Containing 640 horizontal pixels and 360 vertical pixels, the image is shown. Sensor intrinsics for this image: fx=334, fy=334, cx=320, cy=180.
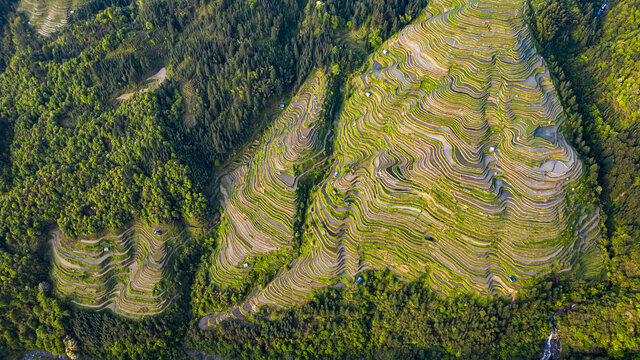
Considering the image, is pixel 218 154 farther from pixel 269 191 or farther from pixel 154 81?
pixel 154 81

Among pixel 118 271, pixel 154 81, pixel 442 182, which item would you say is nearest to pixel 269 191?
pixel 442 182

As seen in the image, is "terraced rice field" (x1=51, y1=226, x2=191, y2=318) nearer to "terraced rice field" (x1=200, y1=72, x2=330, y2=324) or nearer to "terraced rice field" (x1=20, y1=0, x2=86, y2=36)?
"terraced rice field" (x1=200, y1=72, x2=330, y2=324)

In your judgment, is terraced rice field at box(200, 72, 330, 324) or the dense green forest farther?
terraced rice field at box(200, 72, 330, 324)

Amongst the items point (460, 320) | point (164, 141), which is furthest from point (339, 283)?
point (164, 141)

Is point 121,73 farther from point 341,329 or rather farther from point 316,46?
point 341,329

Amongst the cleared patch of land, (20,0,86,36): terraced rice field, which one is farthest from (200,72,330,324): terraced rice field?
(20,0,86,36): terraced rice field

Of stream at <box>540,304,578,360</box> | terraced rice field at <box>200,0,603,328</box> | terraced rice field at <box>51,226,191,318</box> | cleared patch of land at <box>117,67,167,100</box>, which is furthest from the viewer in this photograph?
cleared patch of land at <box>117,67,167,100</box>

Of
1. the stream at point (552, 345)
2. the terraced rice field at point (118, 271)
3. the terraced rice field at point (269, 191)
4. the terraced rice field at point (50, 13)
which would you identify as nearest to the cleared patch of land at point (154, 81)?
the terraced rice field at point (269, 191)
